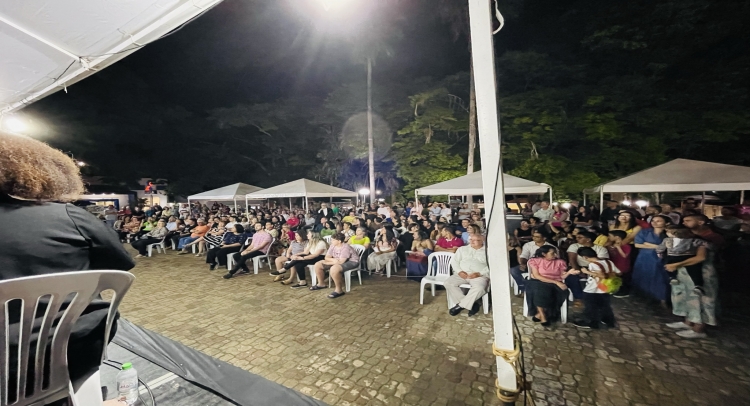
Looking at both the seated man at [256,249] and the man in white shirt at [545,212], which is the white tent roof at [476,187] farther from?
the seated man at [256,249]

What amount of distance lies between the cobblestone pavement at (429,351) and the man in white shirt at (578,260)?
0.48 metres

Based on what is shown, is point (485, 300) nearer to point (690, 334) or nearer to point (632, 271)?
point (690, 334)

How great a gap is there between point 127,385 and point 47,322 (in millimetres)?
1415

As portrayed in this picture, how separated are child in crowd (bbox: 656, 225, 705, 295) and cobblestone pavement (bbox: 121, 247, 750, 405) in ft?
2.15

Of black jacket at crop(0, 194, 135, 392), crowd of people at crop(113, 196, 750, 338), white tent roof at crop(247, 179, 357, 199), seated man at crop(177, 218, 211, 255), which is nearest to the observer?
black jacket at crop(0, 194, 135, 392)

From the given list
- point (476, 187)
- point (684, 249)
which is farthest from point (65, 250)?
point (476, 187)

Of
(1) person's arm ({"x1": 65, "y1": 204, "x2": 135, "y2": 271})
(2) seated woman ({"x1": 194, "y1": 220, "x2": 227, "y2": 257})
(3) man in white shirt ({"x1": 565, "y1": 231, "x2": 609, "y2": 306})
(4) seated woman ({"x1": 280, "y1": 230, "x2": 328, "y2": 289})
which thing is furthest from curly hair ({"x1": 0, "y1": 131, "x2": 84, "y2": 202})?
(2) seated woman ({"x1": 194, "y1": 220, "x2": 227, "y2": 257})

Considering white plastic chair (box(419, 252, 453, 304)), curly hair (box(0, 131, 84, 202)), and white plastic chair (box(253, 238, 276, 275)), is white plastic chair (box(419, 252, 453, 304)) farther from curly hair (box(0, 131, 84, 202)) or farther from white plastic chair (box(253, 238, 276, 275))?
curly hair (box(0, 131, 84, 202))

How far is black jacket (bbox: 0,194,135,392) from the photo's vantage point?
1116 millimetres

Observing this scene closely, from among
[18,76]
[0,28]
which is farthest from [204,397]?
[18,76]

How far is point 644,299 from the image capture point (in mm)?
4812

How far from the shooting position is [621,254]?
4832 mm

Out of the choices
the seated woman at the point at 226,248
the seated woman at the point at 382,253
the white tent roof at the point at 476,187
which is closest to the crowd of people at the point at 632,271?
the seated woman at the point at 382,253

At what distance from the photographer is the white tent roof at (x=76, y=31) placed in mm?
2299
